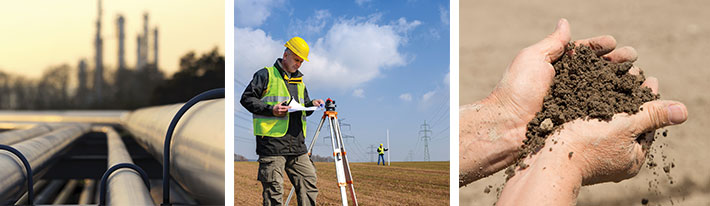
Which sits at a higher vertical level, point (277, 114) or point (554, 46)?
point (554, 46)

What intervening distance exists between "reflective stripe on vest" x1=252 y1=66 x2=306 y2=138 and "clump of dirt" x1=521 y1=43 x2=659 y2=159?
1.11m

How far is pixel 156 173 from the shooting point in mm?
3172

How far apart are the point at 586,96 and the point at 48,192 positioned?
366 centimetres

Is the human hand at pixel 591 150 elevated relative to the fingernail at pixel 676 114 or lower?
lower

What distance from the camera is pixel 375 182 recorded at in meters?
2.10

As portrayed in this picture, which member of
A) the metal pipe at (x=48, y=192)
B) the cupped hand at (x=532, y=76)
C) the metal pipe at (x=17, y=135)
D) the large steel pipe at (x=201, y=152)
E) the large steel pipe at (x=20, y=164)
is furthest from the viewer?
the metal pipe at (x=17, y=135)

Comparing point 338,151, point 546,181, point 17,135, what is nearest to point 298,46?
point 338,151

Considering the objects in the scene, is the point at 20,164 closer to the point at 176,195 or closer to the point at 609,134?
the point at 176,195

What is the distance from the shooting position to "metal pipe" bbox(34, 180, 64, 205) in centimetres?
320

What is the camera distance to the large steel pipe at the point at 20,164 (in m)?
1.74

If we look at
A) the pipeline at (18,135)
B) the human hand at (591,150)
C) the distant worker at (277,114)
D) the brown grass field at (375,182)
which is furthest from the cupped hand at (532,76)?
the pipeline at (18,135)

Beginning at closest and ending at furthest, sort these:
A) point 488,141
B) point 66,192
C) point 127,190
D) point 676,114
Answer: point 127,190, point 676,114, point 488,141, point 66,192

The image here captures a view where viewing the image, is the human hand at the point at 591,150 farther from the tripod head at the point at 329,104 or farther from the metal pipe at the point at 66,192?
the metal pipe at the point at 66,192

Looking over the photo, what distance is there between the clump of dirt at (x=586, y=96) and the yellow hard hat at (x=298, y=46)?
3.70 feet
